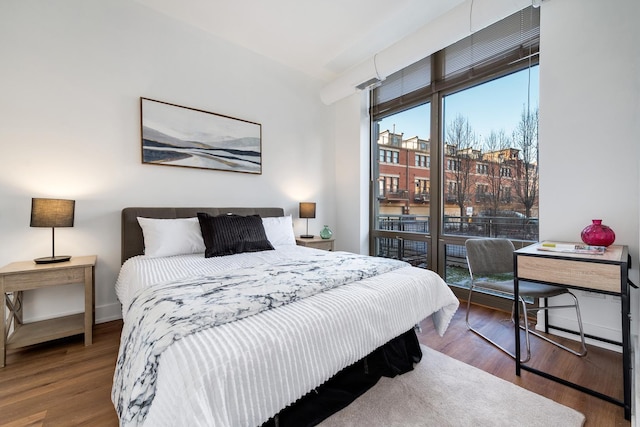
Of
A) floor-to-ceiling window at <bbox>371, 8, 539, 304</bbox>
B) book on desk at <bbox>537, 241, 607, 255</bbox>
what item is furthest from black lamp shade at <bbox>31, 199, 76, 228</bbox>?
book on desk at <bbox>537, 241, 607, 255</bbox>

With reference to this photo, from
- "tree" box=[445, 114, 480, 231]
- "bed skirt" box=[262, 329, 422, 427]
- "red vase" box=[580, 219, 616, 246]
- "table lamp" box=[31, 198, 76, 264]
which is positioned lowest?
"bed skirt" box=[262, 329, 422, 427]

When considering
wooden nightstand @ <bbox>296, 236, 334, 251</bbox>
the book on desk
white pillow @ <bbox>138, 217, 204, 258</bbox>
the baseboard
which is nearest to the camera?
the book on desk

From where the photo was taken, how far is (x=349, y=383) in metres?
1.56

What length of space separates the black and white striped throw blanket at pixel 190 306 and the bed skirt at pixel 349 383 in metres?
0.51

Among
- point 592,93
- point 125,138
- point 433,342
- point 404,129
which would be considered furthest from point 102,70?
point 592,93

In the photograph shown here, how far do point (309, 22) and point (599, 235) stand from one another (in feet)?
10.5

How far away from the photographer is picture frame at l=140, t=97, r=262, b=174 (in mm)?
2758

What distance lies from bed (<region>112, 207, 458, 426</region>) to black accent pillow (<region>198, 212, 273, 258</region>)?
0.14 metres

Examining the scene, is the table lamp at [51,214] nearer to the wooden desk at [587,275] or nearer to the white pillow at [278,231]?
the white pillow at [278,231]

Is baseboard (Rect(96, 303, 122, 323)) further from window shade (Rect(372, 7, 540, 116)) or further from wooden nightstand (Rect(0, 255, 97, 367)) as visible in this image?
window shade (Rect(372, 7, 540, 116))

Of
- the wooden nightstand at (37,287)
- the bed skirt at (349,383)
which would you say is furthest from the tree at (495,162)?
the wooden nightstand at (37,287)

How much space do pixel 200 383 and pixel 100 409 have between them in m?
1.15

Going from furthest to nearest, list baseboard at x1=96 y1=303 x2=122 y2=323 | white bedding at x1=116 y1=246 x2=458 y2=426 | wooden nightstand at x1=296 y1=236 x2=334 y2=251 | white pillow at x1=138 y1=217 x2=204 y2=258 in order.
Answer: wooden nightstand at x1=296 y1=236 x2=334 y2=251
baseboard at x1=96 y1=303 x2=122 y2=323
white pillow at x1=138 y1=217 x2=204 y2=258
white bedding at x1=116 y1=246 x2=458 y2=426

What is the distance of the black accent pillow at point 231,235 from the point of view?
8.05ft
